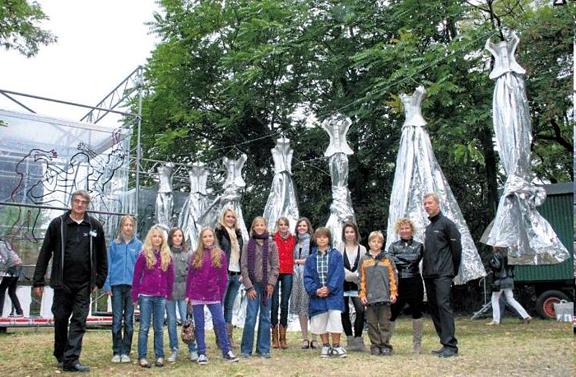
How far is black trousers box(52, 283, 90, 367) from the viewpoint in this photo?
4984 millimetres

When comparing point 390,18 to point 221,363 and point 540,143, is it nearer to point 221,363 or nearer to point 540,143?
point 540,143

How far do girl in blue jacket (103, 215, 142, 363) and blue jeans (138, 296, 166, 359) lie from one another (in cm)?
27

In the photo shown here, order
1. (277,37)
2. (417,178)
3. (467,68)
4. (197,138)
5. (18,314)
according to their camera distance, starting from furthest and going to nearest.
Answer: (197,138)
(277,37)
(467,68)
(18,314)
(417,178)

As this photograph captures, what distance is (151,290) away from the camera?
17.5 ft

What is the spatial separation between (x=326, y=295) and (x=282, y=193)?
5.06m

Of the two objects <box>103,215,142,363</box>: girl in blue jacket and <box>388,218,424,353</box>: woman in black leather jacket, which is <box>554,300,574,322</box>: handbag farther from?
<box>103,215,142,363</box>: girl in blue jacket

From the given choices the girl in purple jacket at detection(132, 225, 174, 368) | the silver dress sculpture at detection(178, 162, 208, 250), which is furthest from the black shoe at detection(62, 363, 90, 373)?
the silver dress sculpture at detection(178, 162, 208, 250)

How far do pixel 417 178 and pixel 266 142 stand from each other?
860cm

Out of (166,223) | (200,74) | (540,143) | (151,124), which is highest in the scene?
(200,74)

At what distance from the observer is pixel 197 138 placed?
16625 mm

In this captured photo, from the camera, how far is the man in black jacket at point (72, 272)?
16.4 ft

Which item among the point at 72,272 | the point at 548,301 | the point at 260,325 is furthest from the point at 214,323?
the point at 548,301

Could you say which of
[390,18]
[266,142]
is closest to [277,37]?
[390,18]

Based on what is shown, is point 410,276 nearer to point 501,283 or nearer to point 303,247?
point 303,247
